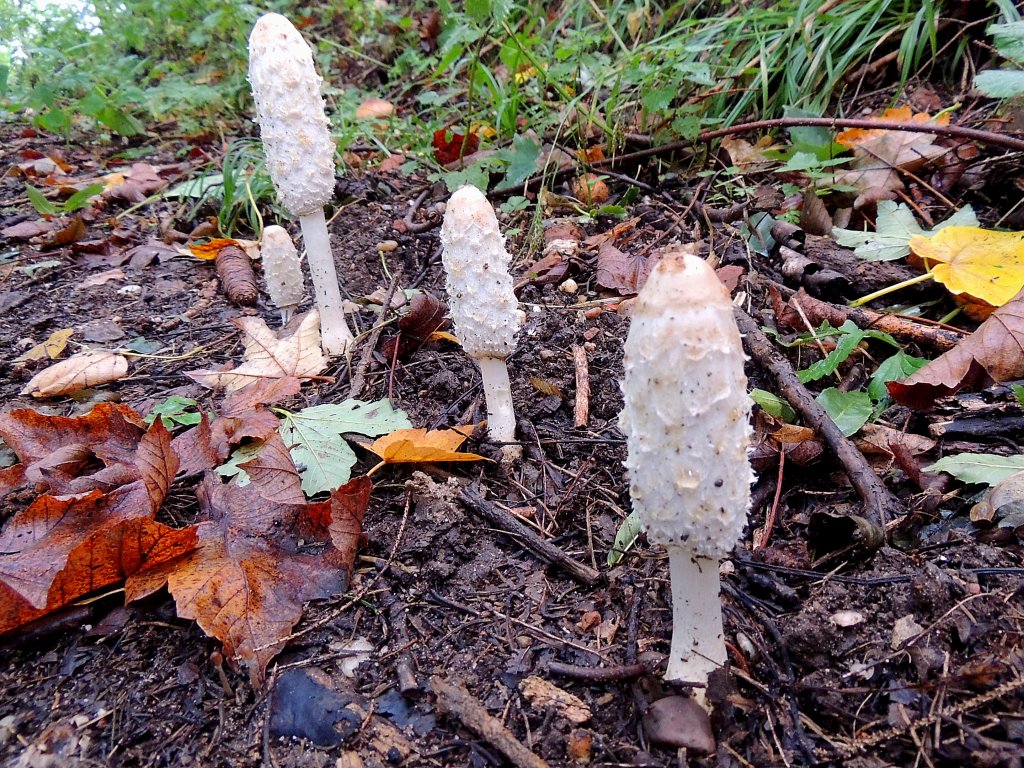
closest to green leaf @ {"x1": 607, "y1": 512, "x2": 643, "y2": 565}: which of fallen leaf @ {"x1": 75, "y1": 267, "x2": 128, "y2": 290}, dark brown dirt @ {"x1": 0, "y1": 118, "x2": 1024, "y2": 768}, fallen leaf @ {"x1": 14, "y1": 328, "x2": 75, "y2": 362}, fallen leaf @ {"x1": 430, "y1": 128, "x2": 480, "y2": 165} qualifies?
dark brown dirt @ {"x1": 0, "y1": 118, "x2": 1024, "y2": 768}

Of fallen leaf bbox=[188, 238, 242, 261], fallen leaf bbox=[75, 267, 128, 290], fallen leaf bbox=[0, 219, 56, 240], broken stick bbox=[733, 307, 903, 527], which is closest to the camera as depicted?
broken stick bbox=[733, 307, 903, 527]

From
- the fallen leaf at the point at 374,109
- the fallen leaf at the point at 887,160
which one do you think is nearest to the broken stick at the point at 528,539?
the fallen leaf at the point at 887,160

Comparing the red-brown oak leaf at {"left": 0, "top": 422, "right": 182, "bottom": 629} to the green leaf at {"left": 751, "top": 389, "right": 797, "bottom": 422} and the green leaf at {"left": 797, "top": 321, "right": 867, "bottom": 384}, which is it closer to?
the green leaf at {"left": 751, "top": 389, "right": 797, "bottom": 422}

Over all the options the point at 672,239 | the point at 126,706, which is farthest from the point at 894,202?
the point at 126,706

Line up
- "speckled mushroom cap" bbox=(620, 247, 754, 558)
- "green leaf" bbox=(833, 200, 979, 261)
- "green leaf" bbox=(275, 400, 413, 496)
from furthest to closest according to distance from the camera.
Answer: "green leaf" bbox=(833, 200, 979, 261) → "green leaf" bbox=(275, 400, 413, 496) → "speckled mushroom cap" bbox=(620, 247, 754, 558)

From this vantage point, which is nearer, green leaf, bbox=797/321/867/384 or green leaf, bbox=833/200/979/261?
green leaf, bbox=797/321/867/384

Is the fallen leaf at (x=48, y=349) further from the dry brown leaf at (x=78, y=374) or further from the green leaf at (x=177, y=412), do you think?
the green leaf at (x=177, y=412)

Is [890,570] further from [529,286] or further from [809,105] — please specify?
[809,105]

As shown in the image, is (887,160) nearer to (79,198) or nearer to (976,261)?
(976,261)
